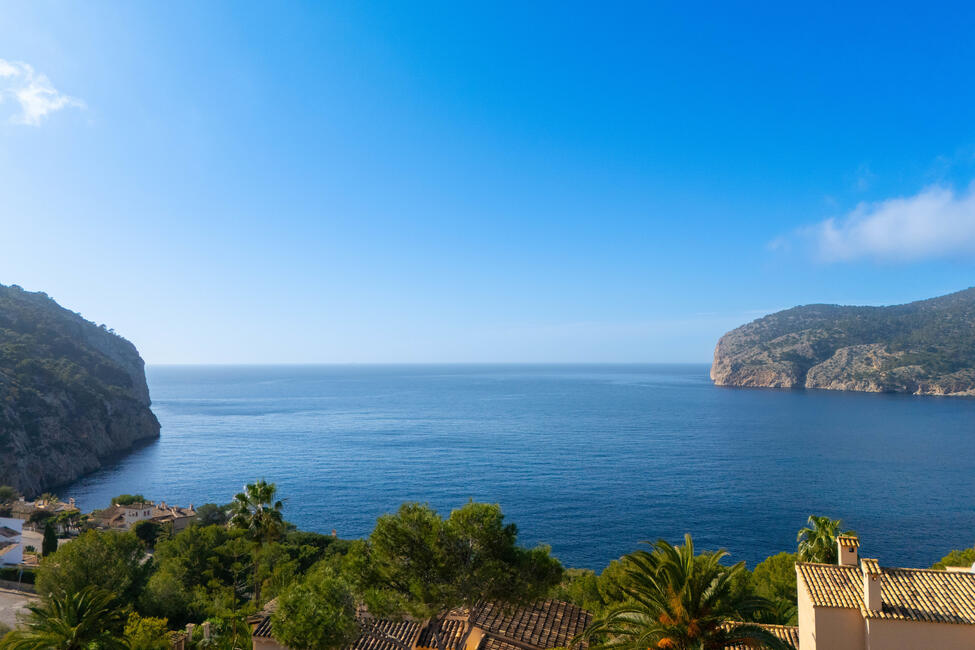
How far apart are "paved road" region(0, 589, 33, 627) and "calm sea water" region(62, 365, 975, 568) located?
1111 inches

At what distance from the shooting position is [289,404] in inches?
7047

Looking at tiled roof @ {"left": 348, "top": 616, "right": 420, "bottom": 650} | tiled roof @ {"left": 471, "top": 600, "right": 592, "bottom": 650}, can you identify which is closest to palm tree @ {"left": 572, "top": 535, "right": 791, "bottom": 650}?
tiled roof @ {"left": 471, "top": 600, "right": 592, "bottom": 650}

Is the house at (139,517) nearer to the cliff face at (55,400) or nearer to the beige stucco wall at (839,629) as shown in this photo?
the cliff face at (55,400)

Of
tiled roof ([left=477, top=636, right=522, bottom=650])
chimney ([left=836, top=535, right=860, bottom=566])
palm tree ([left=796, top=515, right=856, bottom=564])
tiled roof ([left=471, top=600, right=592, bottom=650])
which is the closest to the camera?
chimney ([left=836, top=535, right=860, bottom=566])

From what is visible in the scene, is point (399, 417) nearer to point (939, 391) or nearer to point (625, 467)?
point (625, 467)

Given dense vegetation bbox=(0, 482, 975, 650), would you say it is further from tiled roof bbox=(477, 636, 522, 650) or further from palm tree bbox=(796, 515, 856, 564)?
palm tree bbox=(796, 515, 856, 564)

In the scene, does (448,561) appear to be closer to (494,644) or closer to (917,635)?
(494,644)

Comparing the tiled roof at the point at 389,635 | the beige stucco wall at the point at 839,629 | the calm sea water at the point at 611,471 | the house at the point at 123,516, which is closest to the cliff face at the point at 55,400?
the calm sea water at the point at 611,471

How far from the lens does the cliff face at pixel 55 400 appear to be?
79.4 m

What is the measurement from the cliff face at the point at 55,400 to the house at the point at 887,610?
314ft

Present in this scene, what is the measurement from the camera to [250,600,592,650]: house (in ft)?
54.0

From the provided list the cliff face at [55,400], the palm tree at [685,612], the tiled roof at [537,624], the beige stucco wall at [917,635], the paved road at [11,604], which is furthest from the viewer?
the cliff face at [55,400]

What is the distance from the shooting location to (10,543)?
136ft

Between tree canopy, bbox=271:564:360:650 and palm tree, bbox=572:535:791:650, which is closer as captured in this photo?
palm tree, bbox=572:535:791:650
